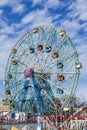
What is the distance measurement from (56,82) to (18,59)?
8.71 meters

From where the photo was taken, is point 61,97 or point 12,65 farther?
point 12,65

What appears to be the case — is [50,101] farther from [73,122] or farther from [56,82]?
[73,122]

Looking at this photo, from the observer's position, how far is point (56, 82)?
5872cm

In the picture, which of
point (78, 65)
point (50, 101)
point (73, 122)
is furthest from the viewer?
point (50, 101)

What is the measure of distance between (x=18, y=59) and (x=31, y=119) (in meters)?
11.0

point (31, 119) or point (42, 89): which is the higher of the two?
point (42, 89)

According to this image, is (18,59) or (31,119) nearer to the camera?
(31,119)

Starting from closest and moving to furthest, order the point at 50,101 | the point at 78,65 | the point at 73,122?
1. the point at 73,122
2. the point at 78,65
3. the point at 50,101

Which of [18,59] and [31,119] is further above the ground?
[18,59]

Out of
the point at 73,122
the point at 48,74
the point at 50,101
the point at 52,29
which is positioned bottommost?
the point at 73,122

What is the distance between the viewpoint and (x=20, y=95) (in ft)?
209

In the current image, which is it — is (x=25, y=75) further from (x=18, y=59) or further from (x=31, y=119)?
(x=31, y=119)

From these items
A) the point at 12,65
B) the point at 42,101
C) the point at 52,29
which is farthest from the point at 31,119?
the point at 52,29

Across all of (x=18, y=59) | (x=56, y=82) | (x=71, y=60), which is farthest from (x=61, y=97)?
(x=18, y=59)
